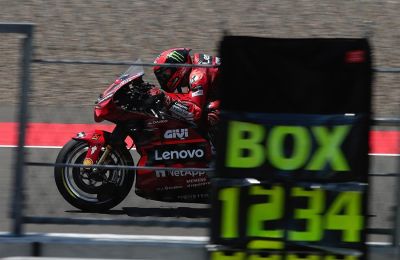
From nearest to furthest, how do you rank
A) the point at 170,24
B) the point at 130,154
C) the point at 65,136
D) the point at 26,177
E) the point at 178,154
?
the point at 26,177, the point at 65,136, the point at 130,154, the point at 178,154, the point at 170,24

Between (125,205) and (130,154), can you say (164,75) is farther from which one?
(125,205)

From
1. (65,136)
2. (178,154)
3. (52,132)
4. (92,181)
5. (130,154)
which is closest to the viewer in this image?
(52,132)

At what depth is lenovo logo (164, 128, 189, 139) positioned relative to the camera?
7863 mm

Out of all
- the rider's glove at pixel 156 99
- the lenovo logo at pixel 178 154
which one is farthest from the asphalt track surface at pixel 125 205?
the rider's glove at pixel 156 99

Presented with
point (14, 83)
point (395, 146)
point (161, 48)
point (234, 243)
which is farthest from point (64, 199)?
point (161, 48)

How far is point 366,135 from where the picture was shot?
→ 5.29 m

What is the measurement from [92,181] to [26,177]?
5.29 feet

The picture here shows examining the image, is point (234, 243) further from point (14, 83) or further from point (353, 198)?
point (14, 83)

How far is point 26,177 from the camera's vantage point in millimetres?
5996

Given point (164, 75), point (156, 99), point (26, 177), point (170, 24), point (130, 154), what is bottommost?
point (26, 177)

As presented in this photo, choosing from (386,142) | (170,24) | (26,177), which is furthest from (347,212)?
(170,24)

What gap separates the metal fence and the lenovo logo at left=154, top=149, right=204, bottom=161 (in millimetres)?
1766

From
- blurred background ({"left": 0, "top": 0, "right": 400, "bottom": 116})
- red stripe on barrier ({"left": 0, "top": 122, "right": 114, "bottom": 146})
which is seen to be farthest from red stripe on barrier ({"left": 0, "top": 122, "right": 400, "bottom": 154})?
blurred background ({"left": 0, "top": 0, "right": 400, "bottom": 116})

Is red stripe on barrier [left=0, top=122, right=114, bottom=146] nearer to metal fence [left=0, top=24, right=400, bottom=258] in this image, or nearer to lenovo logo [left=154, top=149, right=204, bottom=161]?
metal fence [left=0, top=24, right=400, bottom=258]
